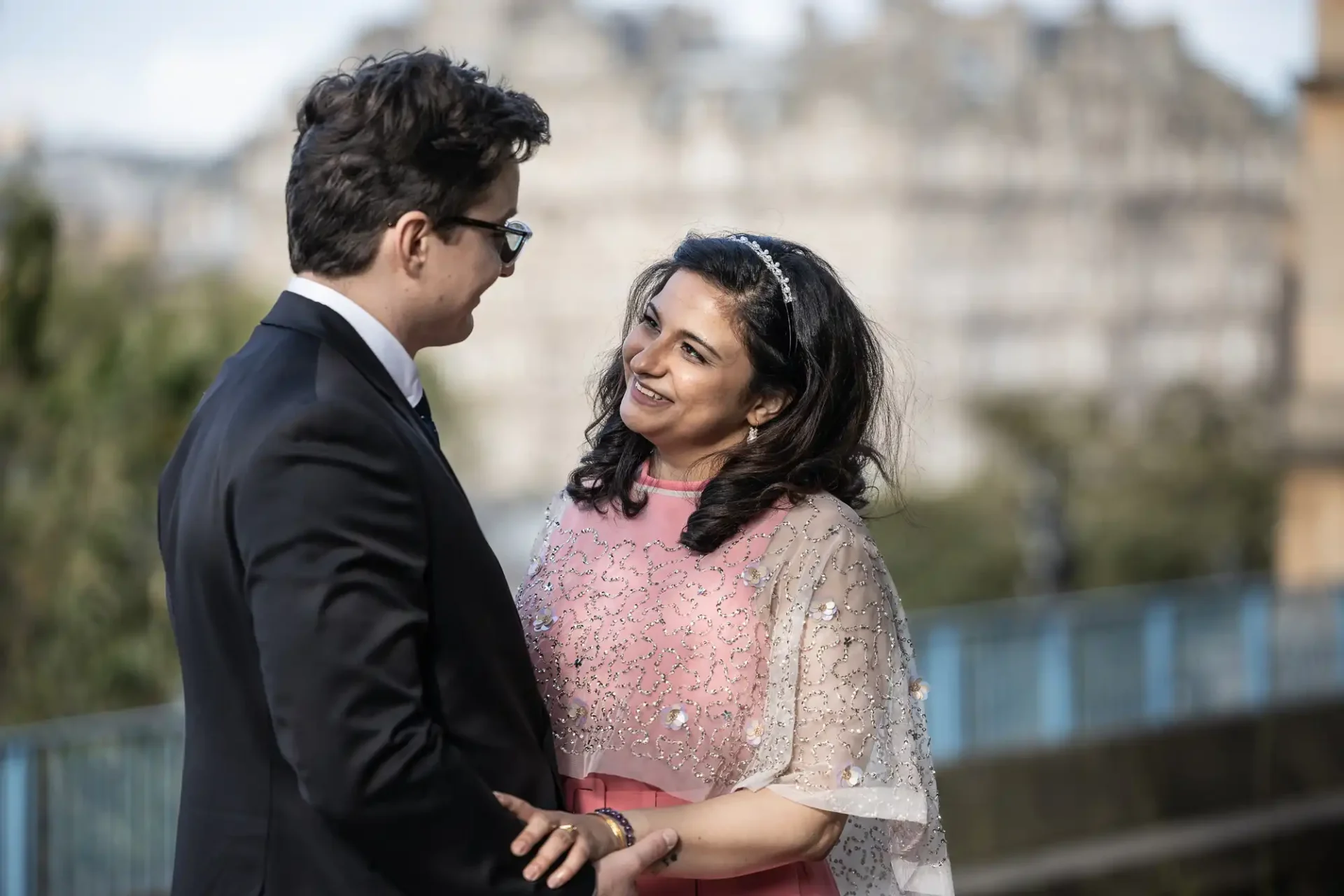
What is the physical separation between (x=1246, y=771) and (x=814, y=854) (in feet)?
17.8

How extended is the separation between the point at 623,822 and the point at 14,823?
3.79 metres

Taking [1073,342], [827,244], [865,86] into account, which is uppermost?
[865,86]

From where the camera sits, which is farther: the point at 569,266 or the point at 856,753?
the point at 569,266

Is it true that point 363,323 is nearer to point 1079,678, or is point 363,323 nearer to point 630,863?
point 630,863

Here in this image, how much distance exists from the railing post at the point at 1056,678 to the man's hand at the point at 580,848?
19.0 ft

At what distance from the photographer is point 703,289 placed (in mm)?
1979

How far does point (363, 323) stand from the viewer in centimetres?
162

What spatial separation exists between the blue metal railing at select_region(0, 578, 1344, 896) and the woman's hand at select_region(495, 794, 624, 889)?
13.0 feet

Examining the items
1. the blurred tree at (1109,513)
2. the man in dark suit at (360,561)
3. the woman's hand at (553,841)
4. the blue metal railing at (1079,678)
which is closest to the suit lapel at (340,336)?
the man in dark suit at (360,561)

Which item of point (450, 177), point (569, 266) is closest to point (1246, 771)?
point (450, 177)

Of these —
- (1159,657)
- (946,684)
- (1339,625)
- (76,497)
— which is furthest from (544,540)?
(76,497)

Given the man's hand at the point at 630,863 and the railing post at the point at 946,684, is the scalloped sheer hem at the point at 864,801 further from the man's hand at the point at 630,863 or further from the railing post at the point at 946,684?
the railing post at the point at 946,684

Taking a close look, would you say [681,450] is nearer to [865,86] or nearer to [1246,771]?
[1246,771]

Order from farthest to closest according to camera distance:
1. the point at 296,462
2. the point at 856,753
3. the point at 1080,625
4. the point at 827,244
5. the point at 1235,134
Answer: the point at 827,244 < the point at 1235,134 < the point at 1080,625 < the point at 856,753 < the point at 296,462
